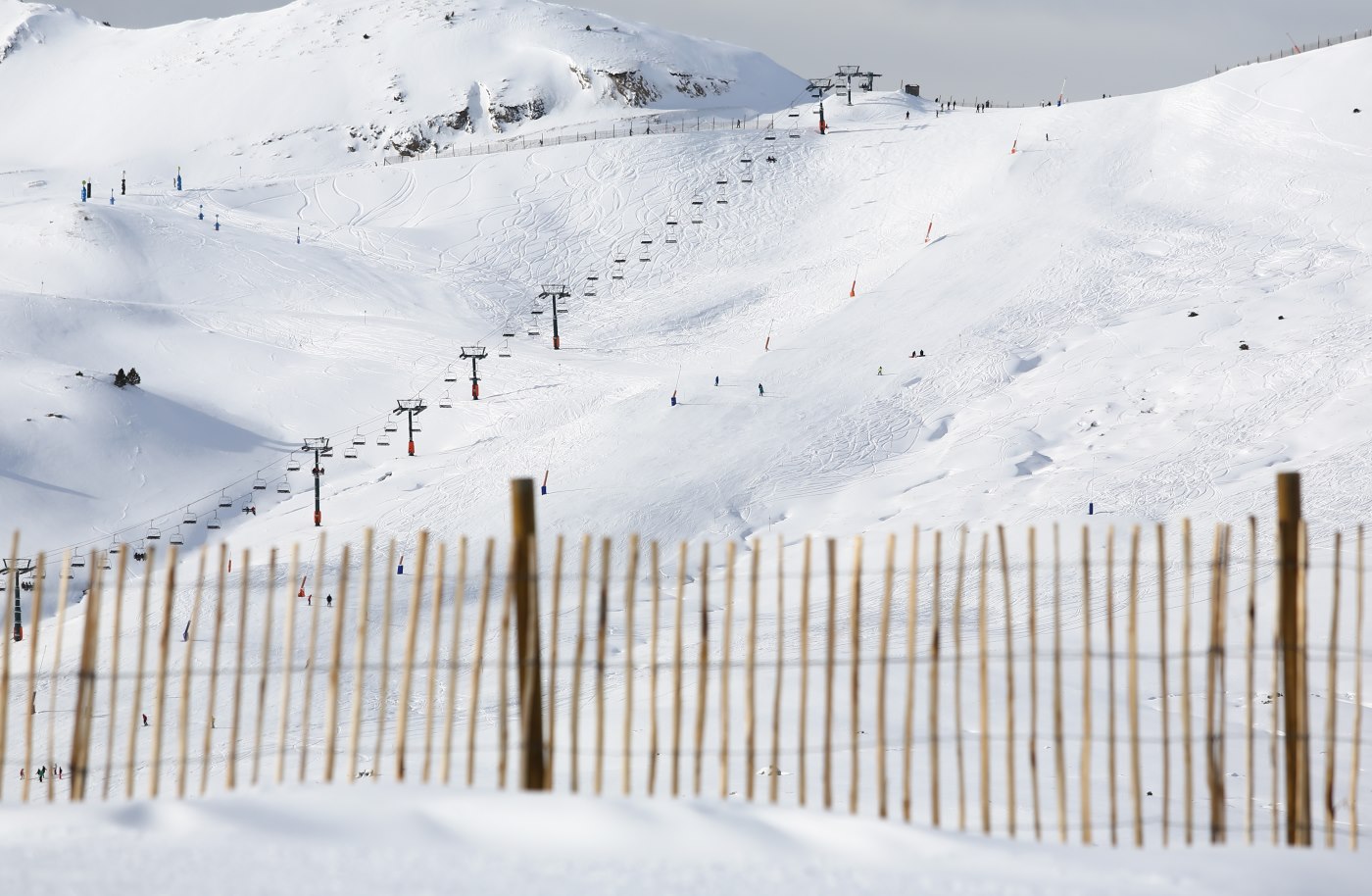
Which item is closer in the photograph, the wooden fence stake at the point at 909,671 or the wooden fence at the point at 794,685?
the wooden fence stake at the point at 909,671

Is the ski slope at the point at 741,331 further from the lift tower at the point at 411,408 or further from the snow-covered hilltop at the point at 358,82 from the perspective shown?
the snow-covered hilltop at the point at 358,82

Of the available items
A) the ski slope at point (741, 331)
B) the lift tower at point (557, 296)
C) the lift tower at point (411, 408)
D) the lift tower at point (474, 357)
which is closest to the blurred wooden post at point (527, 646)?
the ski slope at point (741, 331)

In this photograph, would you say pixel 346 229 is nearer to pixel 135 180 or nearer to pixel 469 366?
pixel 469 366

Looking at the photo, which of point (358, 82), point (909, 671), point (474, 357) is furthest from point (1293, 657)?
point (358, 82)

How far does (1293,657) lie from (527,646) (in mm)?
3693

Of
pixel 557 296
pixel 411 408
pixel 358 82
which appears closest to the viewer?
pixel 411 408

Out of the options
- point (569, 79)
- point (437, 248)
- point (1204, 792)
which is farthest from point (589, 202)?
point (1204, 792)

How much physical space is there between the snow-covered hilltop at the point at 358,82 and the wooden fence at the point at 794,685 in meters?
57.3

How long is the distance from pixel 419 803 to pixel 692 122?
72423 mm

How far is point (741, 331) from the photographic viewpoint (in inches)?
1633

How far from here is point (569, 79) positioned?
85312mm

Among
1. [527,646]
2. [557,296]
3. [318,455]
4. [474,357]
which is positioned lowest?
[527,646]

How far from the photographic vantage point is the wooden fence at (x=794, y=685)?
6348 millimetres

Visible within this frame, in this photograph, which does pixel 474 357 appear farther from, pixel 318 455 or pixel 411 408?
pixel 318 455
